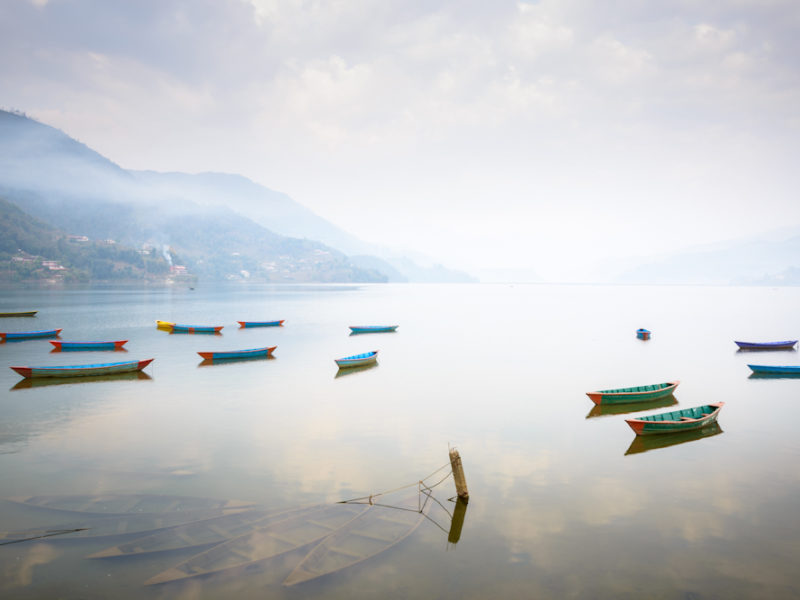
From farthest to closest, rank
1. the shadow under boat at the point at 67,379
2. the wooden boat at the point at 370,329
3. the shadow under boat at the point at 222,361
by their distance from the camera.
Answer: the wooden boat at the point at 370,329 → the shadow under boat at the point at 222,361 → the shadow under boat at the point at 67,379

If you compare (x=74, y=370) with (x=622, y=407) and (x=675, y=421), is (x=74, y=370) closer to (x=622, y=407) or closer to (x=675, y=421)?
(x=622, y=407)

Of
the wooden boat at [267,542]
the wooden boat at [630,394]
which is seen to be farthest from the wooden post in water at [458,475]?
the wooden boat at [630,394]

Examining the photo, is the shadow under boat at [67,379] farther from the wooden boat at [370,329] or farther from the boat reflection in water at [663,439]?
the wooden boat at [370,329]

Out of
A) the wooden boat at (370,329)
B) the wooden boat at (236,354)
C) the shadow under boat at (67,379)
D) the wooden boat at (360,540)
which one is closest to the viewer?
the wooden boat at (360,540)

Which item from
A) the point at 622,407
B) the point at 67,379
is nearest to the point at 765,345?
the point at 622,407

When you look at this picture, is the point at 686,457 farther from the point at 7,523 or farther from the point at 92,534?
the point at 7,523

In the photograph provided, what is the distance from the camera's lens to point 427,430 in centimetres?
2486

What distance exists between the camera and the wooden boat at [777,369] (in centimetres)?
3959

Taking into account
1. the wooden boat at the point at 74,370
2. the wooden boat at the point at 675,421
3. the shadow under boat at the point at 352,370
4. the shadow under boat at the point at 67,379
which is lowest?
the shadow under boat at the point at 67,379

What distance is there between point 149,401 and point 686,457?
2995 cm

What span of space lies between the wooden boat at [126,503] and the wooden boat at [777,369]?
43087 mm

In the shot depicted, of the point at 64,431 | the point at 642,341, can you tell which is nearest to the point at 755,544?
the point at 64,431

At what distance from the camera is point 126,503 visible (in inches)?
616

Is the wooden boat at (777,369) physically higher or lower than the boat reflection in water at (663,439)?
higher
